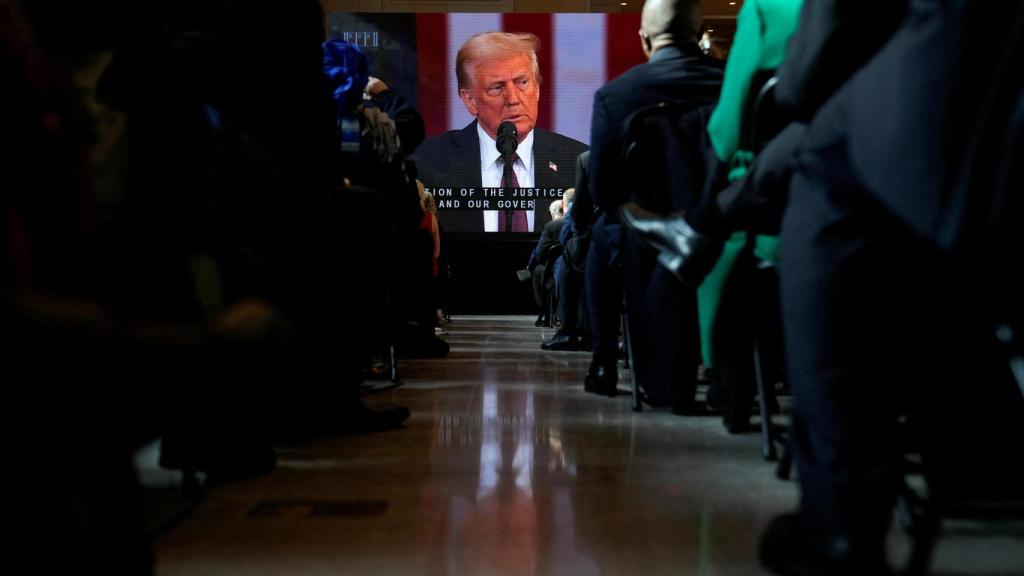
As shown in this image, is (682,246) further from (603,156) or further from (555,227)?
(555,227)

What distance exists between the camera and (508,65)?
38.6 feet

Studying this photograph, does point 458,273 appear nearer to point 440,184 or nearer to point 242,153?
point 440,184

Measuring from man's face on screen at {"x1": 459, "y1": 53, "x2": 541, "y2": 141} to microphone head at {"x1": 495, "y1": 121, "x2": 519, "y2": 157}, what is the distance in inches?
2.9

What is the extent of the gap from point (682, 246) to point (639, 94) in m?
1.11

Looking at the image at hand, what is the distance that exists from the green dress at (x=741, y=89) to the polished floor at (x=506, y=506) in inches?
14.9

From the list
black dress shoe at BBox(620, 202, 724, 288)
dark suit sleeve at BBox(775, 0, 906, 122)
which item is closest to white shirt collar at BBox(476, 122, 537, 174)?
black dress shoe at BBox(620, 202, 724, 288)

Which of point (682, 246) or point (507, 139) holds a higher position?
point (507, 139)

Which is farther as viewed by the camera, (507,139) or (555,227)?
(507,139)

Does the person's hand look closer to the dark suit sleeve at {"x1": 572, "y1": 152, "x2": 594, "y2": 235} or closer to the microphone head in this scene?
the dark suit sleeve at {"x1": 572, "y1": 152, "x2": 594, "y2": 235}

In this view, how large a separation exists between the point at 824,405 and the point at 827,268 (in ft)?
0.56

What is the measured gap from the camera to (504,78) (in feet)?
38.3

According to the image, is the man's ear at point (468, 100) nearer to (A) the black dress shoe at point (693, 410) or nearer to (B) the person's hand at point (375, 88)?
(B) the person's hand at point (375, 88)

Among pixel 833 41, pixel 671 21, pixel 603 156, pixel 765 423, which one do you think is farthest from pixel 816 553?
pixel 671 21

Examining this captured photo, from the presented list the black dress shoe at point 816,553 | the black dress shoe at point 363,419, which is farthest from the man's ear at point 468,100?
the black dress shoe at point 816,553
